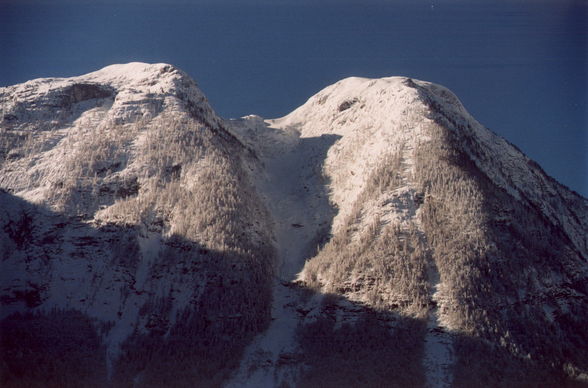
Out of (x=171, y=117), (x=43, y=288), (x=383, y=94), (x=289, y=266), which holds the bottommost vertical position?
(x=43, y=288)

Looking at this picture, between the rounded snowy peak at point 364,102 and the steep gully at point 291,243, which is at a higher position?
the rounded snowy peak at point 364,102

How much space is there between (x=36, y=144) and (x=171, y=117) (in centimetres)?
2682

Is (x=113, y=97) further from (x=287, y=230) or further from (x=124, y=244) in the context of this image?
(x=287, y=230)

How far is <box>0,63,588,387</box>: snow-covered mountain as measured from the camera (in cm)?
8256

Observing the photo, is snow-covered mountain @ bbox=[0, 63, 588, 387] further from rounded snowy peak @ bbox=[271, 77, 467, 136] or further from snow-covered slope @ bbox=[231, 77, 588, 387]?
rounded snowy peak @ bbox=[271, 77, 467, 136]

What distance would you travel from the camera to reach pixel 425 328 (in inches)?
3356

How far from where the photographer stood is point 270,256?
103750mm

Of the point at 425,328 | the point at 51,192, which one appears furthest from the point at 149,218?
the point at 425,328

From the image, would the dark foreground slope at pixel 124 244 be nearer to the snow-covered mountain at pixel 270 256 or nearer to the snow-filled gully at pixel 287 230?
the snow-covered mountain at pixel 270 256

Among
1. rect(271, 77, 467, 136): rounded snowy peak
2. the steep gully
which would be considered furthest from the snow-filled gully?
rect(271, 77, 467, 136): rounded snowy peak

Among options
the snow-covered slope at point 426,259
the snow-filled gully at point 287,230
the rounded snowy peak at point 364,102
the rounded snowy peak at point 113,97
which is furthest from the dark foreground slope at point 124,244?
the rounded snowy peak at point 364,102

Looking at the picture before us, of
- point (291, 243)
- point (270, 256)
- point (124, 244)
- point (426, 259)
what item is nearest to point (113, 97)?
point (124, 244)

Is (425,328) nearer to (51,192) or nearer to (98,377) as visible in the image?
(98,377)

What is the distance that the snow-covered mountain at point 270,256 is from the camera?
82.6 metres
